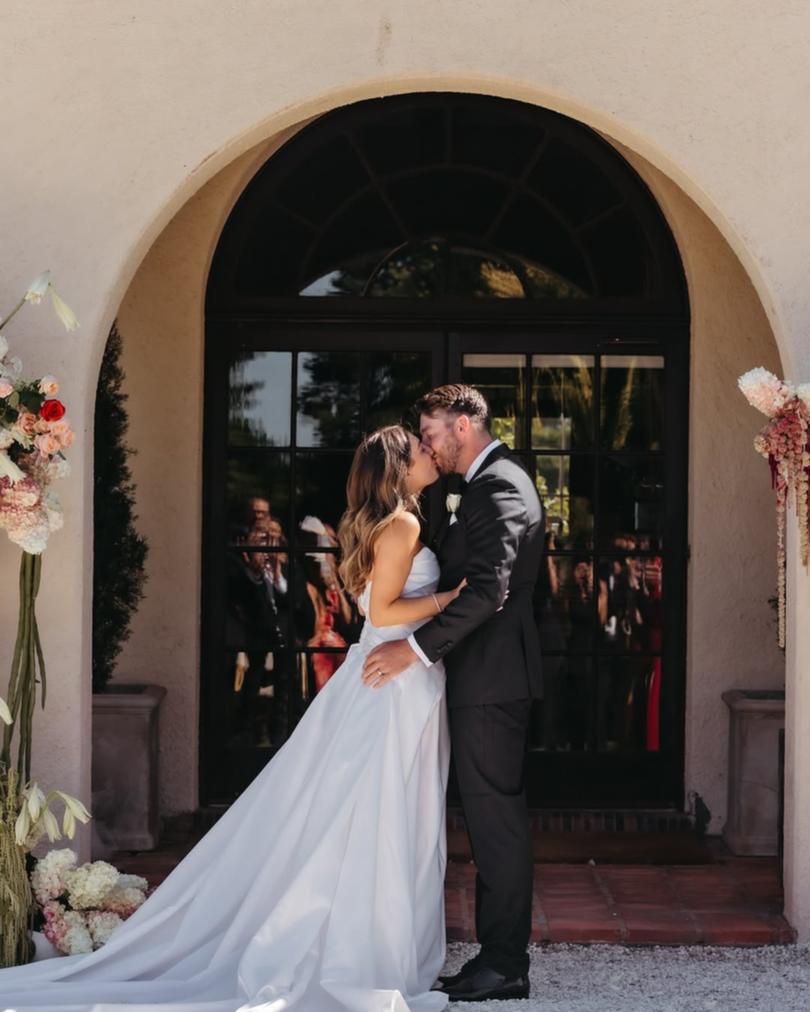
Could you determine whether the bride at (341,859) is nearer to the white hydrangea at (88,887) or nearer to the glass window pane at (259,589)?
the white hydrangea at (88,887)

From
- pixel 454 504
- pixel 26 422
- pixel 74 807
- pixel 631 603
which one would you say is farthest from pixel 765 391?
pixel 74 807

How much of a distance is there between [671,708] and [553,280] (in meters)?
2.14

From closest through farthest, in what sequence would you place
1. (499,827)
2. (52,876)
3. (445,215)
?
(499,827), (52,876), (445,215)

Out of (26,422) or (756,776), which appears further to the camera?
(756,776)

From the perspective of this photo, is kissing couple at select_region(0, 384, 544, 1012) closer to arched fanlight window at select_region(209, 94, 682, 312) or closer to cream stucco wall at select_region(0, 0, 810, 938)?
cream stucco wall at select_region(0, 0, 810, 938)

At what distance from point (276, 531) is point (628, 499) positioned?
1.72 meters

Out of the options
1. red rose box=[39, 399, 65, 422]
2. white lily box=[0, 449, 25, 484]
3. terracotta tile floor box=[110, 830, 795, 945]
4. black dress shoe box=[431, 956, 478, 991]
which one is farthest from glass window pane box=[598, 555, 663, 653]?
white lily box=[0, 449, 25, 484]

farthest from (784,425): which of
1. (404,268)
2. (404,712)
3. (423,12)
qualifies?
(404,268)

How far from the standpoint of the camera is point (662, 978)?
491cm

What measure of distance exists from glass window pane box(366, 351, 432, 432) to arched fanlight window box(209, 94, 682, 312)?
30 cm

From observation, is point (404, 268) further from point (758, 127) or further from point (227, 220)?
point (758, 127)

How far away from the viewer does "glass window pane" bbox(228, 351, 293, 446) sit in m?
6.70

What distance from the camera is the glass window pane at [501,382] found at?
6.66m

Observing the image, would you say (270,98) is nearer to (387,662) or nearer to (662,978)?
(387,662)
